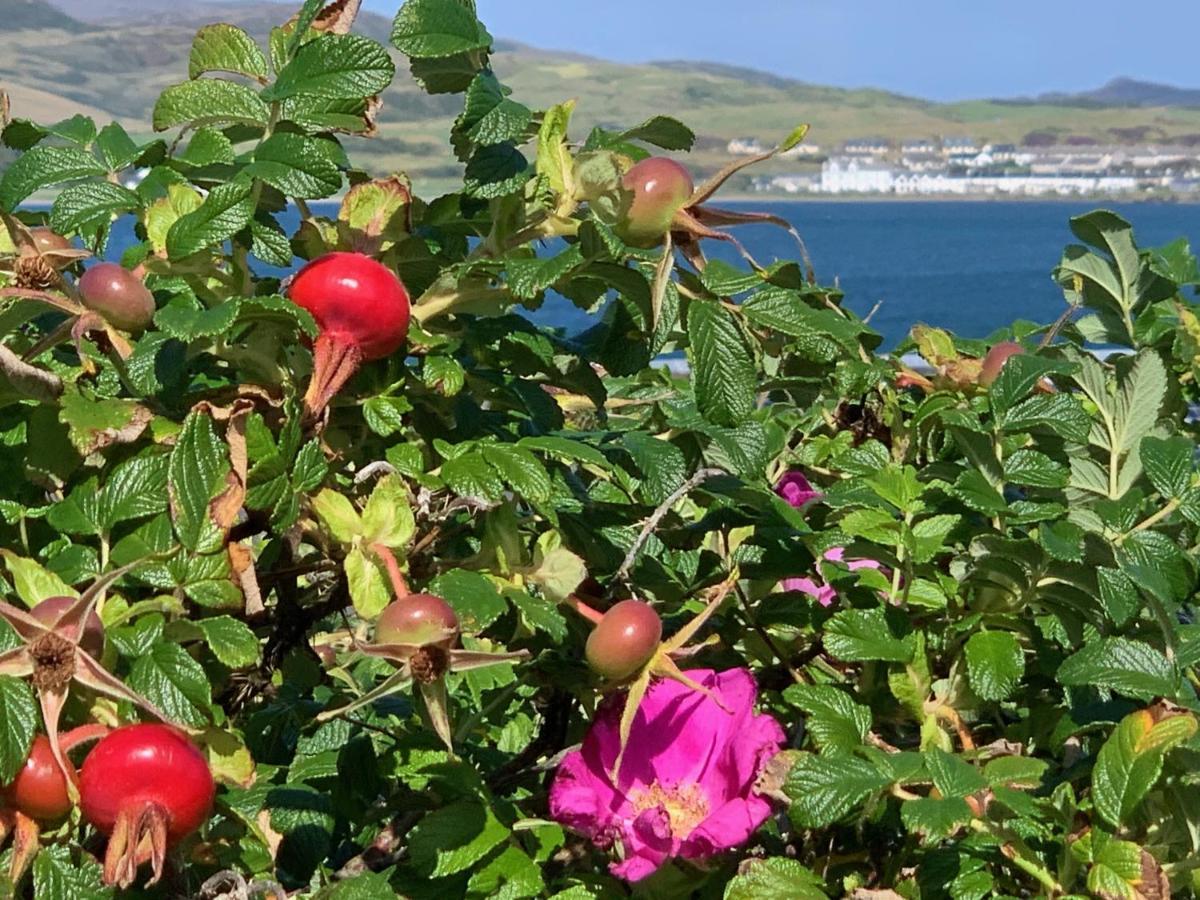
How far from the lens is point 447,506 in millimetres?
880

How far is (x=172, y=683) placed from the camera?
28.1 inches

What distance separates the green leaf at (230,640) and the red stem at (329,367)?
128 millimetres

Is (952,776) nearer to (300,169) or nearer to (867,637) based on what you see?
(867,637)

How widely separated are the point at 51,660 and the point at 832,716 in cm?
51

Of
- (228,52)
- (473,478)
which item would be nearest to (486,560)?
(473,478)

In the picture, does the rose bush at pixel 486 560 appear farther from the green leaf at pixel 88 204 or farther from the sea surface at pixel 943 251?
the sea surface at pixel 943 251

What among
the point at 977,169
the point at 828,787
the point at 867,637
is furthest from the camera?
the point at 977,169

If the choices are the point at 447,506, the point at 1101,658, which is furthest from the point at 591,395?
the point at 1101,658

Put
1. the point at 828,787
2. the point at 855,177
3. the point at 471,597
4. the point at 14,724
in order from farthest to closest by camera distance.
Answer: the point at 855,177, the point at 828,787, the point at 471,597, the point at 14,724

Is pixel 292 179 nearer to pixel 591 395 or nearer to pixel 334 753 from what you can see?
pixel 591 395

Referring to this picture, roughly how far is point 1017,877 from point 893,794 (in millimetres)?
117

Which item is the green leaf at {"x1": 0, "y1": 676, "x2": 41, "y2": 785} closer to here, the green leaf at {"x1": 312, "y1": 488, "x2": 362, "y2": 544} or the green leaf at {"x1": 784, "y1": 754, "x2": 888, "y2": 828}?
the green leaf at {"x1": 312, "y1": 488, "x2": 362, "y2": 544}

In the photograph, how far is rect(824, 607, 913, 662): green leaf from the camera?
941mm

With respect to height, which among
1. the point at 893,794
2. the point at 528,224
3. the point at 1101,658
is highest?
the point at 528,224
